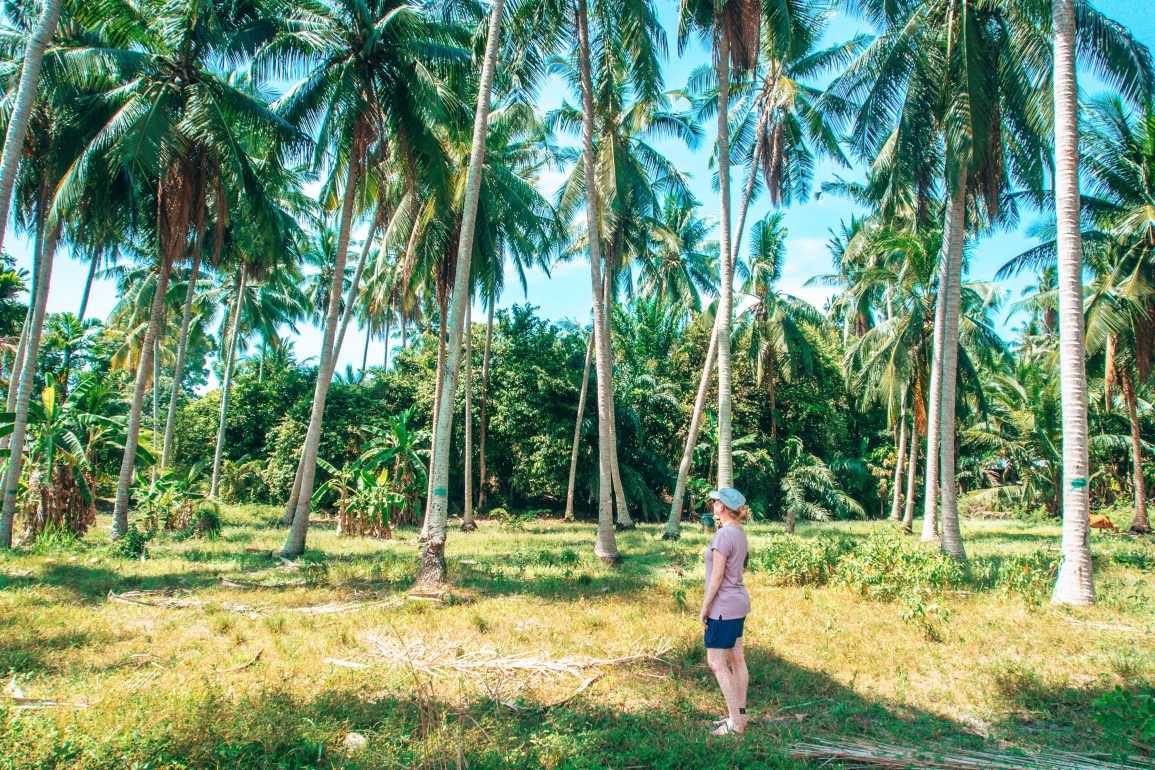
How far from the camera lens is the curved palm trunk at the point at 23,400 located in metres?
11.9

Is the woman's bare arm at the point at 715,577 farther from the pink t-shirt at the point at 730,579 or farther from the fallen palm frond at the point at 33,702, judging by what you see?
the fallen palm frond at the point at 33,702

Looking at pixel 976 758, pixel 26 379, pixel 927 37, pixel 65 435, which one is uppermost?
pixel 927 37

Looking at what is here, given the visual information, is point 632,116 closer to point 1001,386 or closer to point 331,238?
point 331,238

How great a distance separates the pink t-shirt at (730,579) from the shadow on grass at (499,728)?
858mm

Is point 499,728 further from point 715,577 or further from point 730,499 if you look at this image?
point 730,499

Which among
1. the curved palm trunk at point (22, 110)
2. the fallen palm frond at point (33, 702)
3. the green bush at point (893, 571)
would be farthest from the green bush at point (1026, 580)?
the curved palm trunk at point (22, 110)

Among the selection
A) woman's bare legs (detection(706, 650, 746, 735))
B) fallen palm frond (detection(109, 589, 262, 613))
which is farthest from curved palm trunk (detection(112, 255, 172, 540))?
woman's bare legs (detection(706, 650, 746, 735))

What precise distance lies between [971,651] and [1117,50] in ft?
33.2

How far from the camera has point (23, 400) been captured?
11.9 metres

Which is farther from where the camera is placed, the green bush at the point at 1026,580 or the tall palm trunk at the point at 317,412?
the tall palm trunk at the point at 317,412

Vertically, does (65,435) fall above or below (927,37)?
below

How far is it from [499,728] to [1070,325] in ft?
29.7

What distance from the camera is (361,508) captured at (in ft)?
55.1

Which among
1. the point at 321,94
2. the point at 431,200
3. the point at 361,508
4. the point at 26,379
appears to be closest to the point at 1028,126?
the point at 431,200
